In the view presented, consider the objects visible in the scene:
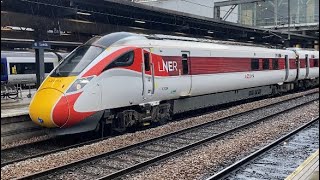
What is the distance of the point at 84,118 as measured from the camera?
9336mm

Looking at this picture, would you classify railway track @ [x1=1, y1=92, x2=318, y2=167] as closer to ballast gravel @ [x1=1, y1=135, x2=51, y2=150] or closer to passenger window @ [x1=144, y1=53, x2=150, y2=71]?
ballast gravel @ [x1=1, y1=135, x2=51, y2=150]

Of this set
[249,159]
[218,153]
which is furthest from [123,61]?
[249,159]

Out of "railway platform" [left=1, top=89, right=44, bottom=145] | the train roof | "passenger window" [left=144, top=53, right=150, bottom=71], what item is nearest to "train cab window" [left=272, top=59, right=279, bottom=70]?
"passenger window" [left=144, top=53, right=150, bottom=71]

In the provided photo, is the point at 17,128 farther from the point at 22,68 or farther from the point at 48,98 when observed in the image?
the point at 22,68

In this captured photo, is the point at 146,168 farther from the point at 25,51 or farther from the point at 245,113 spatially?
the point at 25,51

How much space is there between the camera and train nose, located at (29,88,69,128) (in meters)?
8.76

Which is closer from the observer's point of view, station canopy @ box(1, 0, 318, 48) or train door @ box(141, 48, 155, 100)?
train door @ box(141, 48, 155, 100)

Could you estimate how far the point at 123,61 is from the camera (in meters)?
10.4

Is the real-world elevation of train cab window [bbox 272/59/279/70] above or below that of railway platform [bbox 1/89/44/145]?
above

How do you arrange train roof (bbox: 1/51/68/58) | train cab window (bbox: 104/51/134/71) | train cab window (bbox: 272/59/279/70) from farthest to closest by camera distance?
train roof (bbox: 1/51/68/58), train cab window (bbox: 272/59/279/70), train cab window (bbox: 104/51/134/71)

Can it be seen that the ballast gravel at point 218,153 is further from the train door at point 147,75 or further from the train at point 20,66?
the train at point 20,66

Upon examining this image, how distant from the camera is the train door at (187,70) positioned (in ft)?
42.7

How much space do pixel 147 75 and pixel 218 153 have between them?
353cm

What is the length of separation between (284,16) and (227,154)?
29.0 metres
